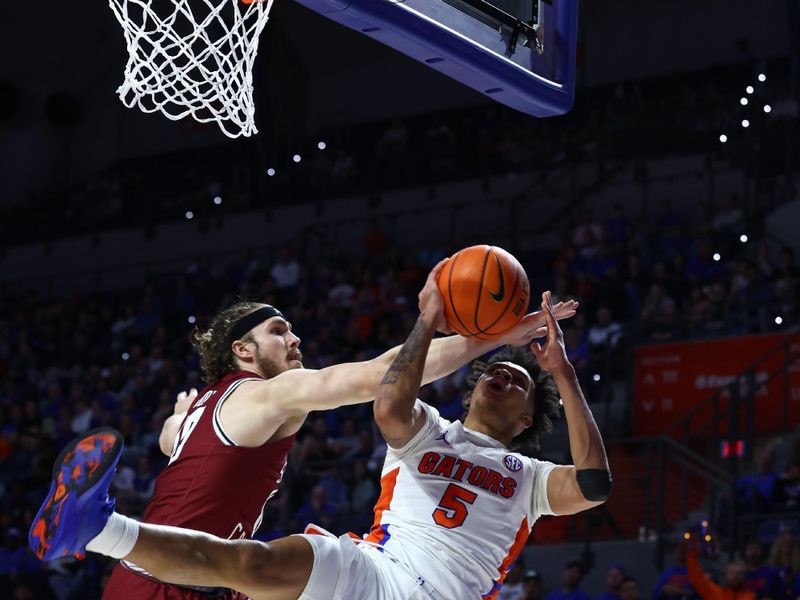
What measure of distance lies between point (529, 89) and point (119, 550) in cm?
284

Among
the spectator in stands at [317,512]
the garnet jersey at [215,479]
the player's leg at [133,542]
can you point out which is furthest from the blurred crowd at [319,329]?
the player's leg at [133,542]

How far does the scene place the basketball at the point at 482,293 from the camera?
186 inches

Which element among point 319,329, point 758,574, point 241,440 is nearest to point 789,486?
point 758,574

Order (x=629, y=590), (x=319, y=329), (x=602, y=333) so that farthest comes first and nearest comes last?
(x=319, y=329)
(x=602, y=333)
(x=629, y=590)

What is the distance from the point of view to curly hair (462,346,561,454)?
19.0 ft

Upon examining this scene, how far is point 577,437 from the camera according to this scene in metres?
5.16

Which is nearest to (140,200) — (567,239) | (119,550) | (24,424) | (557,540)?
(24,424)

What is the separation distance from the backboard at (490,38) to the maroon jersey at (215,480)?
1533 mm

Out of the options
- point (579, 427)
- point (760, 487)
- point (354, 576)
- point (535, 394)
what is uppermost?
point (535, 394)

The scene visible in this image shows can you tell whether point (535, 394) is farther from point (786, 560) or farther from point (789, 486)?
point (789, 486)

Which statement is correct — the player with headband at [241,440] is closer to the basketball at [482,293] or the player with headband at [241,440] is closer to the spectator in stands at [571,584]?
the basketball at [482,293]

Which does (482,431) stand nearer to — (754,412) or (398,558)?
(398,558)

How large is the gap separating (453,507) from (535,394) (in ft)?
3.34

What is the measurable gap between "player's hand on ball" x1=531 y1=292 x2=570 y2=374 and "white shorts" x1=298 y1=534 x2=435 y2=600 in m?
1.00
